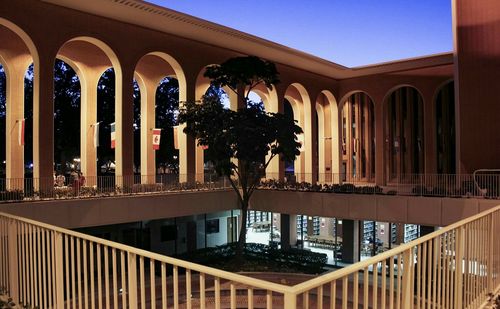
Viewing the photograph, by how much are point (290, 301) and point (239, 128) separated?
16.2m

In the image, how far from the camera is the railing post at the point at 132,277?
3.19 m

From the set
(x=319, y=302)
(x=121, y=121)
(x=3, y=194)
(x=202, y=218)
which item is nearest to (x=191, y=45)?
(x=121, y=121)

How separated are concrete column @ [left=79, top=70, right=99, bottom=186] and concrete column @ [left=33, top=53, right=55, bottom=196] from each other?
195 inches

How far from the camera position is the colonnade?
1798 centimetres

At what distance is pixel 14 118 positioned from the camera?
21109 millimetres

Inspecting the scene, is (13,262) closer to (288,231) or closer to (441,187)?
(441,187)

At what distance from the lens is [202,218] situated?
23.4 meters

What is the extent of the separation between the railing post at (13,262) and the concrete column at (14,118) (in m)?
18.1

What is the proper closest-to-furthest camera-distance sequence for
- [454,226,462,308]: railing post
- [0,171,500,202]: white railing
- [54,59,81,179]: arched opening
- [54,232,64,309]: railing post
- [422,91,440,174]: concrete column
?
[54,232,64,309]: railing post
[454,226,462,308]: railing post
[0,171,500,202]: white railing
[422,91,440,174]: concrete column
[54,59,81,179]: arched opening

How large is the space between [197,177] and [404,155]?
18.1m

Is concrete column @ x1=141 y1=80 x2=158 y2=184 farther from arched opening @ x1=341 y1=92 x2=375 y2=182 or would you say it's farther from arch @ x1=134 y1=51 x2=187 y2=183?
arched opening @ x1=341 y1=92 x2=375 y2=182

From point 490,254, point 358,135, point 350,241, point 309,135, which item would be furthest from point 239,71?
point 358,135

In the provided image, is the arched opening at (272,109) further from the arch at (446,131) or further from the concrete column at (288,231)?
the arch at (446,131)

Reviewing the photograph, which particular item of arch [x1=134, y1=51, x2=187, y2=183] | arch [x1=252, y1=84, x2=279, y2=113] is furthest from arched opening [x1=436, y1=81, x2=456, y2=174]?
arch [x1=134, y1=51, x2=187, y2=183]
